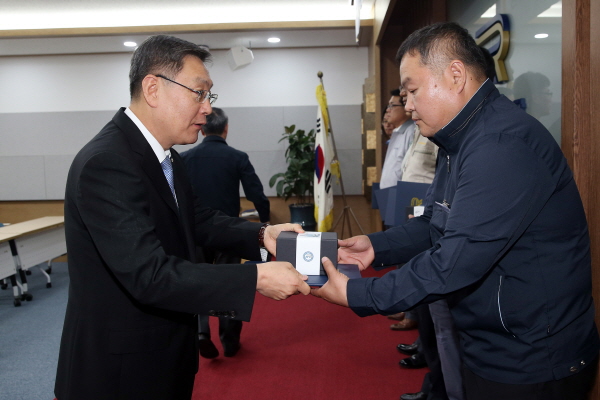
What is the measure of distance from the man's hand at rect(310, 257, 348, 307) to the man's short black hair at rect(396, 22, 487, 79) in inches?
25.2

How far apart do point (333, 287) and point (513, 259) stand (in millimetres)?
502

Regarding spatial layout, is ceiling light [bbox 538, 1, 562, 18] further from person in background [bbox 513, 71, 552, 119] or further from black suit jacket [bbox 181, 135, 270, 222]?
black suit jacket [bbox 181, 135, 270, 222]

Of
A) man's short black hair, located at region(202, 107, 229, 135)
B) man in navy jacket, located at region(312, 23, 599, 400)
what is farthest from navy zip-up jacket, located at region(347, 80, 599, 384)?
man's short black hair, located at region(202, 107, 229, 135)

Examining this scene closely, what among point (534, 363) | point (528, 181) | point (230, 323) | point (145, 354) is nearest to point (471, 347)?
point (534, 363)

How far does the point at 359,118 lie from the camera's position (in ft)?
22.9

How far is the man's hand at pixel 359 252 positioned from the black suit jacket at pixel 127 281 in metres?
0.58

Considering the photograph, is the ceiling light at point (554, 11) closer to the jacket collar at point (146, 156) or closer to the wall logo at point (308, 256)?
the wall logo at point (308, 256)

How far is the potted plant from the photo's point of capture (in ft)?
21.3

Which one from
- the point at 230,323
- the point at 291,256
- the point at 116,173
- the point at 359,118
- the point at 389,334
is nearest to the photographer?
the point at 116,173

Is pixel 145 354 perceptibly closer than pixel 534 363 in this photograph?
No

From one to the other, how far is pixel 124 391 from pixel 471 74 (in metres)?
1.23

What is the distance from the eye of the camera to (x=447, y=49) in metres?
1.29

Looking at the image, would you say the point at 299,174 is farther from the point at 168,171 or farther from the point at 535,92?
the point at 168,171

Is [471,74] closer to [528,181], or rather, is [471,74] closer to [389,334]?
[528,181]
